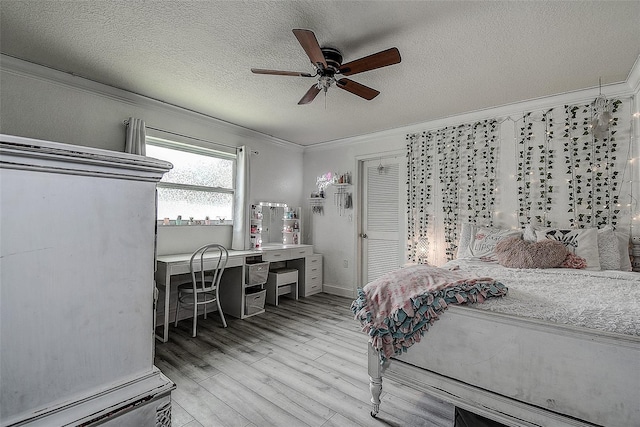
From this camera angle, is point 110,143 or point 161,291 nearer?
point 110,143

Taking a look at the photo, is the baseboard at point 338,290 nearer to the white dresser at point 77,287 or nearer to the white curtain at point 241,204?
the white curtain at point 241,204

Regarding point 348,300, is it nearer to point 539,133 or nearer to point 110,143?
point 539,133

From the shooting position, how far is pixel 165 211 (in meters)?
3.64

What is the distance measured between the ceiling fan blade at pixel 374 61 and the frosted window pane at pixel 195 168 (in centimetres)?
230

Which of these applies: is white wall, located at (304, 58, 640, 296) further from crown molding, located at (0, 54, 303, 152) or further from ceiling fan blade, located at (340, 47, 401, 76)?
ceiling fan blade, located at (340, 47, 401, 76)

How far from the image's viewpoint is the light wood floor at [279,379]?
194 cm

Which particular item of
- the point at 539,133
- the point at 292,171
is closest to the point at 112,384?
the point at 539,133

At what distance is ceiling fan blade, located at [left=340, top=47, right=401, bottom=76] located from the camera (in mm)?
1998

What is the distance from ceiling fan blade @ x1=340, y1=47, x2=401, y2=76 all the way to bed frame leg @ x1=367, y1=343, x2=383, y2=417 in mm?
1868

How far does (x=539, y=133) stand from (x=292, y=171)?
346 centimetres

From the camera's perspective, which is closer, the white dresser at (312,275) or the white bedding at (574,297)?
the white bedding at (574,297)

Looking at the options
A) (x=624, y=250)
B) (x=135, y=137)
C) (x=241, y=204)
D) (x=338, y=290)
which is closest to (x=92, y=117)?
(x=135, y=137)

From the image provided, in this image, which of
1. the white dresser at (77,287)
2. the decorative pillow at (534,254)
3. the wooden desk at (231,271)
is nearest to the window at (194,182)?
the wooden desk at (231,271)

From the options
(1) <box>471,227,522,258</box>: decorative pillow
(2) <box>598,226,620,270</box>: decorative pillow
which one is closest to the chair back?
(1) <box>471,227,522,258</box>: decorative pillow
